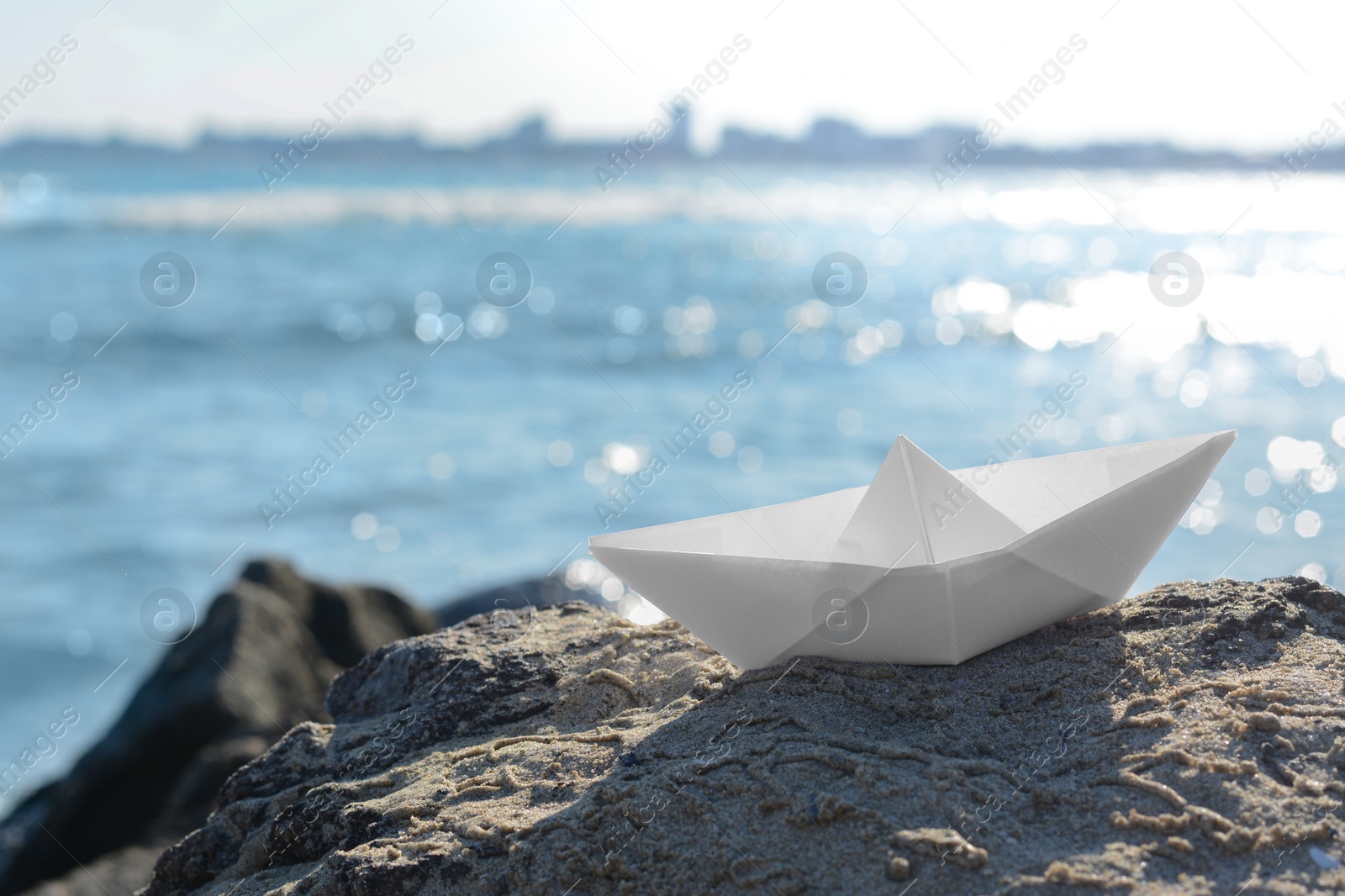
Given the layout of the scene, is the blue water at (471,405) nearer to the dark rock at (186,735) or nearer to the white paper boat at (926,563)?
the dark rock at (186,735)

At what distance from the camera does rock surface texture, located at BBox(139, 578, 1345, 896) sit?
192 cm

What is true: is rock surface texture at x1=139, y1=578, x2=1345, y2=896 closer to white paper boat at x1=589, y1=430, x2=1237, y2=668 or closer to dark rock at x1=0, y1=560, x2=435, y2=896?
white paper boat at x1=589, y1=430, x2=1237, y2=668

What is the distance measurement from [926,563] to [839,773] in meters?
0.56

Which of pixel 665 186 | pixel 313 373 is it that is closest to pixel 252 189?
pixel 665 186

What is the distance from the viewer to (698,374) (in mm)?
14695

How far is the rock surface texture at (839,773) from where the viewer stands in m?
1.92

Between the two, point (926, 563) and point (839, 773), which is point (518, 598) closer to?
point (926, 563)

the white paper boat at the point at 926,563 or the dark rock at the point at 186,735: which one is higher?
the white paper boat at the point at 926,563

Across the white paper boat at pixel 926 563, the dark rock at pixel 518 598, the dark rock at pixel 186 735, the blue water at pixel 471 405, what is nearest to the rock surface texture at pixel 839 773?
the white paper boat at pixel 926 563

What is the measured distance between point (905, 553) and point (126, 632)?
24.1 feet

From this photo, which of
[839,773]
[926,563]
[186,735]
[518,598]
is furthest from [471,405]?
[839,773]

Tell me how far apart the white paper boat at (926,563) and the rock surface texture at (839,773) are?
3.7 inches

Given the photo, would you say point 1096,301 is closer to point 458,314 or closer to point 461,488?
point 458,314

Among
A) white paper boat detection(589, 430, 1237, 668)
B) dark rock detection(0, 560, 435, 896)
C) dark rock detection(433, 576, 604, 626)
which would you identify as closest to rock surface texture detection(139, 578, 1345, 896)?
white paper boat detection(589, 430, 1237, 668)
